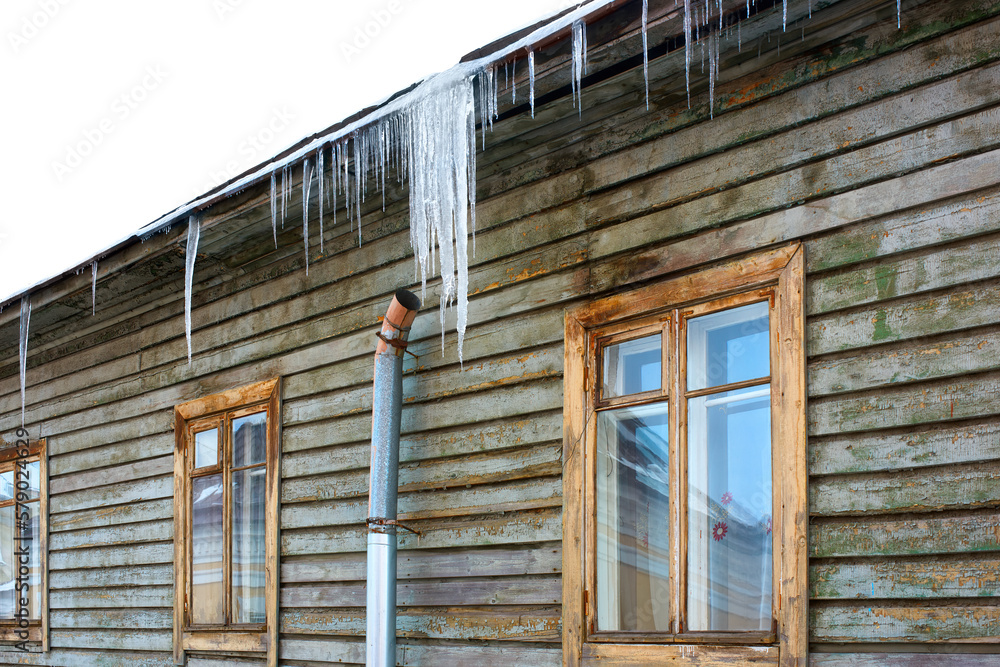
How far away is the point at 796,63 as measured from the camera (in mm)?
3822

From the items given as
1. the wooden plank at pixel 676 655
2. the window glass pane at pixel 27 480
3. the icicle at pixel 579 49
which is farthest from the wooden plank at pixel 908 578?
the window glass pane at pixel 27 480

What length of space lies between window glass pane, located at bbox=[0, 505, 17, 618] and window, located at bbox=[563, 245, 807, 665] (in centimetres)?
634

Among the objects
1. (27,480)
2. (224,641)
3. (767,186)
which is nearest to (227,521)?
(224,641)

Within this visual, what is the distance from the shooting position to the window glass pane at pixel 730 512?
11.9 ft

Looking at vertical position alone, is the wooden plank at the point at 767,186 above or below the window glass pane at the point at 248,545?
above

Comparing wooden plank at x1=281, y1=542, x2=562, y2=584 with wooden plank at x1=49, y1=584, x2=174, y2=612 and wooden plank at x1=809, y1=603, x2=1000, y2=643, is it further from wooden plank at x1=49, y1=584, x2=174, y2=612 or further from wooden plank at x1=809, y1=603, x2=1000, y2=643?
wooden plank at x1=49, y1=584, x2=174, y2=612

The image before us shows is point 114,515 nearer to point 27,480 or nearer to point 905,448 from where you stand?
point 27,480

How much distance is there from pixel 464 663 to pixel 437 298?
1836 millimetres

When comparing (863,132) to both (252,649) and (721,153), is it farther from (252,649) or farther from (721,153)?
(252,649)

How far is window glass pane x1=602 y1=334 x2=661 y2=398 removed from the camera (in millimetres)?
4121

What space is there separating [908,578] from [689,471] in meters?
0.93

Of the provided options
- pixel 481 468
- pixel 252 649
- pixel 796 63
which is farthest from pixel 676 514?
pixel 252 649

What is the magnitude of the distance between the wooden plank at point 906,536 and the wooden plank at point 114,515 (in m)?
4.81

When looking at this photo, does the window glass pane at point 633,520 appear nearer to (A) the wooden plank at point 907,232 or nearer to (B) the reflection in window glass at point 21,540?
(A) the wooden plank at point 907,232
